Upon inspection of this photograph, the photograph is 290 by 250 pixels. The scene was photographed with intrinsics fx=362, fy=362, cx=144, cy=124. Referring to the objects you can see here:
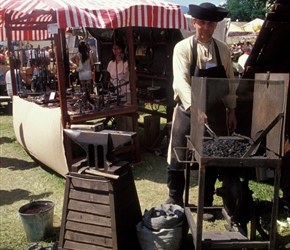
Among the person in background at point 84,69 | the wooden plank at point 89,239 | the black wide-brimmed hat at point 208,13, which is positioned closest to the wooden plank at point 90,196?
the wooden plank at point 89,239

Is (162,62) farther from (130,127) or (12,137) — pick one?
(12,137)

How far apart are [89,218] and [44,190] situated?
2337mm

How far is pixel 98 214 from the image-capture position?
9.39 ft

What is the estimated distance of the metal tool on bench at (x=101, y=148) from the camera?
9.28ft

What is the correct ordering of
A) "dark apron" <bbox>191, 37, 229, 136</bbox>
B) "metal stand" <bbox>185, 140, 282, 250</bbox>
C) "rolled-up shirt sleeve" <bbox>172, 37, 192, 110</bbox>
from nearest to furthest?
"metal stand" <bbox>185, 140, 282, 250</bbox>
"dark apron" <bbox>191, 37, 229, 136</bbox>
"rolled-up shirt sleeve" <bbox>172, 37, 192, 110</bbox>

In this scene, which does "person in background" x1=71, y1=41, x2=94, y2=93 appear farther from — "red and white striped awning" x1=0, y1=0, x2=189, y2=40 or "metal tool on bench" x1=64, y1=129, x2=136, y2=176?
"metal tool on bench" x1=64, y1=129, x2=136, y2=176

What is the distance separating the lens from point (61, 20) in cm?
444

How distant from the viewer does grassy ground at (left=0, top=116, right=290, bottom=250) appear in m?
→ 3.77

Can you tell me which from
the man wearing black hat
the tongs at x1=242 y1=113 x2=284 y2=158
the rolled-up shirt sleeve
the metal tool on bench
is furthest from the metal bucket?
the tongs at x1=242 y1=113 x2=284 y2=158

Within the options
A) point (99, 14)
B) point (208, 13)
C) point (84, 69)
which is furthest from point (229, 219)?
point (84, 69)

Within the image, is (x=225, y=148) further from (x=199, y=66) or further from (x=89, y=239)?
(x=89, y=239)

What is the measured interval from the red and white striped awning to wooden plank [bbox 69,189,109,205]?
7.70ft

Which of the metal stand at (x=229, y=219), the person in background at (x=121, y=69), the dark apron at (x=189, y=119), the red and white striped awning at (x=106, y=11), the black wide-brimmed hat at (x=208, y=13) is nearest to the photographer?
the metal stand at (x=229, y=219)

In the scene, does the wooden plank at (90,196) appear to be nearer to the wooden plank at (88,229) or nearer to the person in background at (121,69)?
the wooden plank at (88,229)
